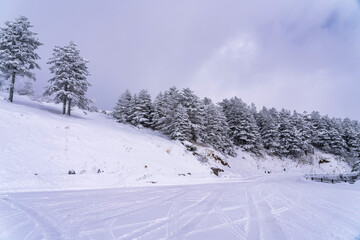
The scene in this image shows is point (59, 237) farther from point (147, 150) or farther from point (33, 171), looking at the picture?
point (147, 150)

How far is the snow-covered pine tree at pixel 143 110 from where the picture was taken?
3528 centimetres

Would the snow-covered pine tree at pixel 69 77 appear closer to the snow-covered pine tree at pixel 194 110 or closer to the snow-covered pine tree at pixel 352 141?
the snow-covered pine tree at pixel 194 110

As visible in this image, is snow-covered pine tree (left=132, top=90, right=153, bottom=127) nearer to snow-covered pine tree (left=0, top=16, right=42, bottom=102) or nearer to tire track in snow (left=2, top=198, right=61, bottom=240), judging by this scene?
snow-covered pine tree (left=0, top=16, right=42, bottom=102)

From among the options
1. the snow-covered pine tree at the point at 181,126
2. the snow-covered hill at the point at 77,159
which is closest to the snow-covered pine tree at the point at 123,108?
the snow-covered pine tree at the point at 181,126

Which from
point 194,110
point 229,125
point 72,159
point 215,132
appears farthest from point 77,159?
point 229,125

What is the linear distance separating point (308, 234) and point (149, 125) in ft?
114

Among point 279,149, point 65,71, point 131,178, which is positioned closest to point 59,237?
point 131,178

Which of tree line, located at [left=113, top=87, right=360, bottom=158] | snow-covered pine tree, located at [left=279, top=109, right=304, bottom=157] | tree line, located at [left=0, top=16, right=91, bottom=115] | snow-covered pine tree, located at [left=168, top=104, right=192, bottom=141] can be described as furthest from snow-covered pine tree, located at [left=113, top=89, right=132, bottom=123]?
snow-covered pine tree, located at [left=279, top=109, right=304, bottom=157]

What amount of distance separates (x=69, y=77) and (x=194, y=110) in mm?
19142

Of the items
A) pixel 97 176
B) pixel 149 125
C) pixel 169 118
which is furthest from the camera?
pixel 149 125

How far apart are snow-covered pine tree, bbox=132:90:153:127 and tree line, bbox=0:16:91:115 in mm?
12315

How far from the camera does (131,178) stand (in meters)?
11.7

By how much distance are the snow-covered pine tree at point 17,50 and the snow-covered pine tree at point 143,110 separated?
17902 millimetres

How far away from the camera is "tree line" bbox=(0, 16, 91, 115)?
19.3 m
